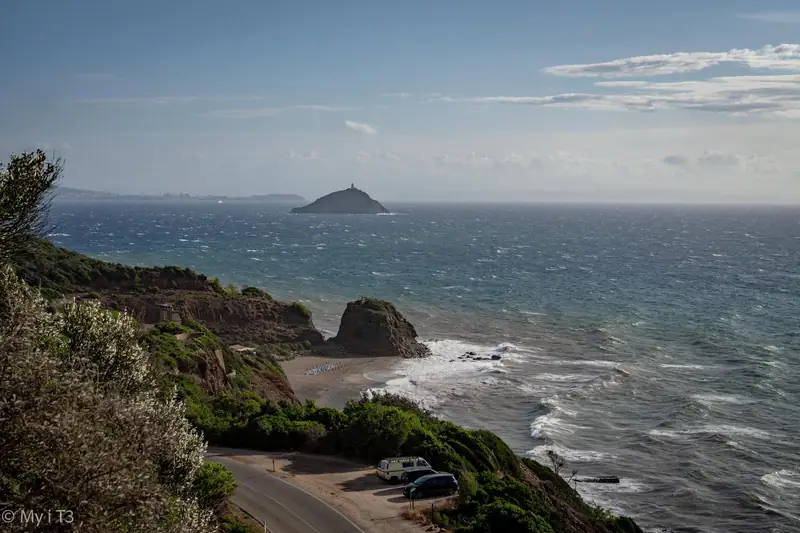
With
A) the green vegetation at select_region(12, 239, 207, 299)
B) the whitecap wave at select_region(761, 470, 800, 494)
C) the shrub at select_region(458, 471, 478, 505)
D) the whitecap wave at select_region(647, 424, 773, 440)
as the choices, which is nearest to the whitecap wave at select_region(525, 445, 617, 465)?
the whitecap wave at select_region(647, 424, 773, 440)

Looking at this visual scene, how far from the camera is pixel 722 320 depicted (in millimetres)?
75688

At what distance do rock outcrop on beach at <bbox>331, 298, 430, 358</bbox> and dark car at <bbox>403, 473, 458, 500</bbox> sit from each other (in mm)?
41464

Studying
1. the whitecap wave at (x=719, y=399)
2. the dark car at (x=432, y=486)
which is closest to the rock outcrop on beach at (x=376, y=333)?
the whitecap wave at (x=719, y=399)

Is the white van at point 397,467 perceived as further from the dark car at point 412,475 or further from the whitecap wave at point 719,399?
the whitecap wave at point 719,399

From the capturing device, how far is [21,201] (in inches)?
570

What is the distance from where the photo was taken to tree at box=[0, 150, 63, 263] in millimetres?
14328

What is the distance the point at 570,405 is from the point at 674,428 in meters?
7.12

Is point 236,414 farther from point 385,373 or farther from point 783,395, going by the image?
point 783,395

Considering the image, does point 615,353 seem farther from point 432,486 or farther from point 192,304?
point 432,486

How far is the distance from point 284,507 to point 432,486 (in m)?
4.89

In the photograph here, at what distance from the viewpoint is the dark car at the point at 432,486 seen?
76.4 ft

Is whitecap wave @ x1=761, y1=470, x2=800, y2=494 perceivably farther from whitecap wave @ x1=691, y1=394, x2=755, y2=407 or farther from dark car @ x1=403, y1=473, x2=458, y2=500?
dark car @ x1=403, y1=473, x2=458, y2=500

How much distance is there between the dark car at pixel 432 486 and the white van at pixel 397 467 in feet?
3.51

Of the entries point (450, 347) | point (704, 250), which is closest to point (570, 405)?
point (450, 347)
